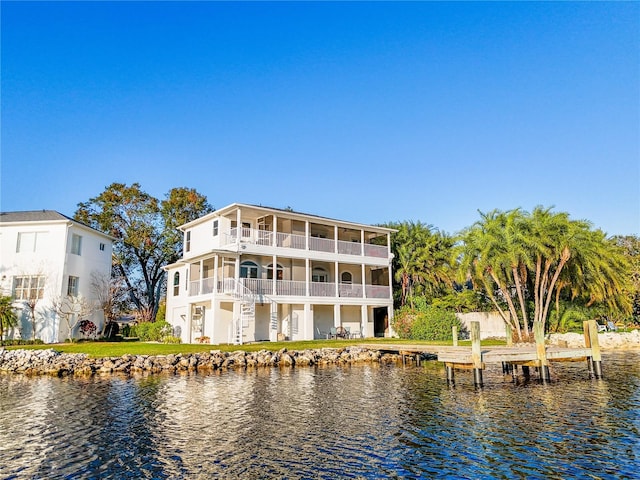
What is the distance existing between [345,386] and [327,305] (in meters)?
18.5

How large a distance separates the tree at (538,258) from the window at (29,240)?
91.1 feet

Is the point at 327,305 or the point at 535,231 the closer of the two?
the point at 535,231

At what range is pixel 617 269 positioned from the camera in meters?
30.4

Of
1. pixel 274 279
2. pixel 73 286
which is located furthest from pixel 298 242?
pixel 73 286

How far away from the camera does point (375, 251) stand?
117 ft

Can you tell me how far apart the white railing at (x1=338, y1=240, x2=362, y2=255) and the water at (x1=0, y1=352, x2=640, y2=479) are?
57.5 feet

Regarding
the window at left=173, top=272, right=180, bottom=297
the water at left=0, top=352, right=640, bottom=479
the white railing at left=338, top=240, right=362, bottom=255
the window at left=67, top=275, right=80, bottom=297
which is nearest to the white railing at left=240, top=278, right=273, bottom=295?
the white railing at left=338, top=240, right=362, bottom=255

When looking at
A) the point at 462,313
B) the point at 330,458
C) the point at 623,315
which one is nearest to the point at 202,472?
the point at 330,458

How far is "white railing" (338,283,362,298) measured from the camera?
33219mm

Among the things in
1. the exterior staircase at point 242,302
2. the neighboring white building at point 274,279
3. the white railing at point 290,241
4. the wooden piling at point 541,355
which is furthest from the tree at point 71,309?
the wooden piling at point 541,355

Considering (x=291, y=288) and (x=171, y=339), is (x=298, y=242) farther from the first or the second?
(x=171, y=339)

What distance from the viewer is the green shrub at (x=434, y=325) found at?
3022 cm

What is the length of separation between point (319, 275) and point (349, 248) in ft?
9.92

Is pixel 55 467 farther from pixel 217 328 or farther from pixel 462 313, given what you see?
pixel 462 313
